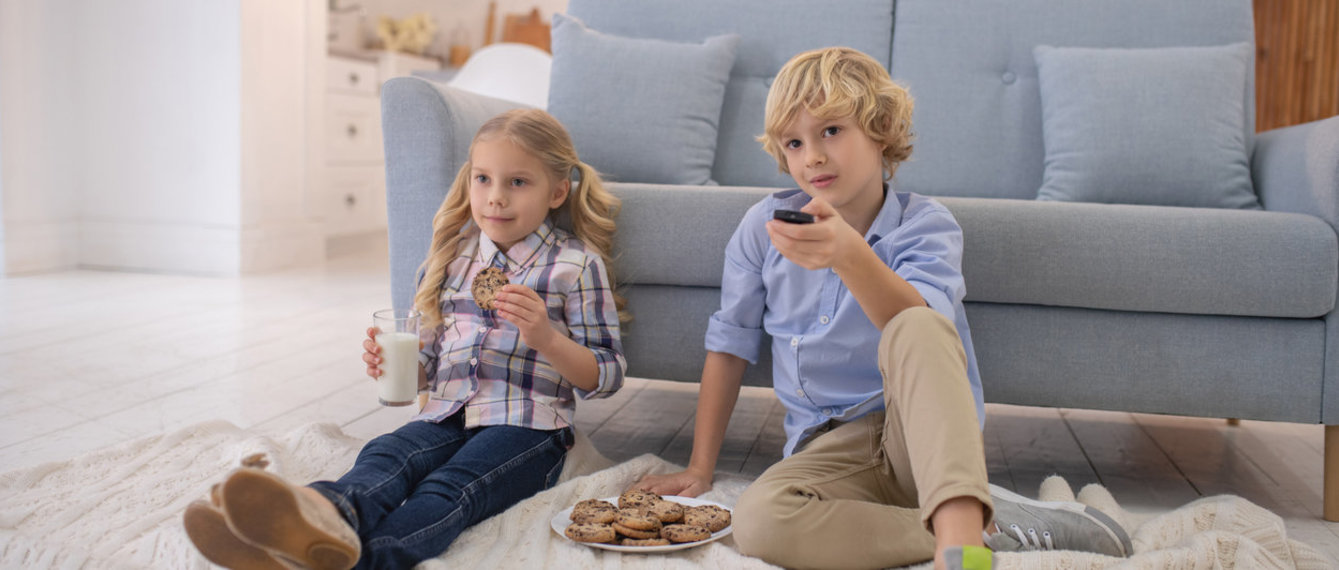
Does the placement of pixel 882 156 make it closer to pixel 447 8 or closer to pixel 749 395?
pixel 749 395

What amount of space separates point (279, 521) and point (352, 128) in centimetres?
417

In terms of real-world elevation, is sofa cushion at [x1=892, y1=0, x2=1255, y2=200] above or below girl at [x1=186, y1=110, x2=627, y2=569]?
above

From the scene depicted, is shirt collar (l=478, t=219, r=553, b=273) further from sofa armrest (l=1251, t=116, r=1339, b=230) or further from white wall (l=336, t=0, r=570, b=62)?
white wall (l=336, t=0, r=570, b=62)

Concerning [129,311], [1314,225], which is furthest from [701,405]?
[129,311]

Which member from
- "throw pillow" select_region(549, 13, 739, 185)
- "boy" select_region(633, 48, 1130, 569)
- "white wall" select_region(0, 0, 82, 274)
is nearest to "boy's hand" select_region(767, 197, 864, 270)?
"boy" select_region(633, 48, 1130, 569)

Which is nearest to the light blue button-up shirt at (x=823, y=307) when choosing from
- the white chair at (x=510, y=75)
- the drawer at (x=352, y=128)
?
the white chair at (x=510, y=75)

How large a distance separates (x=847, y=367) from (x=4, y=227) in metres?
3.21

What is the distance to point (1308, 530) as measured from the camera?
146 centimetres

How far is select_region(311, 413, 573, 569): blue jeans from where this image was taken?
1113mm

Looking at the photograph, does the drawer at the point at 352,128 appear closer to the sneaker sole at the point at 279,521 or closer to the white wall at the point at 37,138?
the white wall at the point at 37,138

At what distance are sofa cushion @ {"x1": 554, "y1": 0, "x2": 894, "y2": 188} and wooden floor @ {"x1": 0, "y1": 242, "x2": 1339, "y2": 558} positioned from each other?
496 millimetres

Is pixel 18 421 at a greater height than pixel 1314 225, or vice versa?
pixel 1314 225

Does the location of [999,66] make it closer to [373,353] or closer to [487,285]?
[487,285]

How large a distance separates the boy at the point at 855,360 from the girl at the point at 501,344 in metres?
0.19
